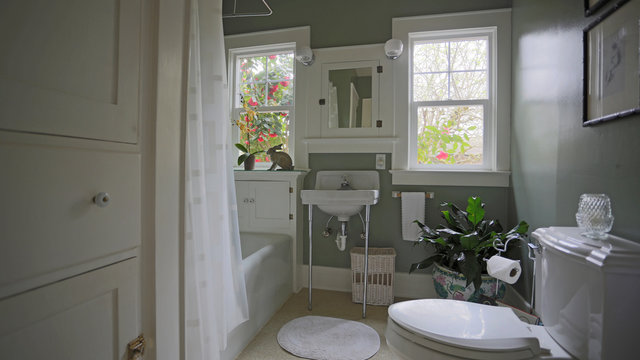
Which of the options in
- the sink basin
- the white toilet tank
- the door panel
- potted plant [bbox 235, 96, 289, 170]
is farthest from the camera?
potted plant [bbox 235, 96, 289, 170]

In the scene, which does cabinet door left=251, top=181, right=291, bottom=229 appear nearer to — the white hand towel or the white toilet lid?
the white hand towel

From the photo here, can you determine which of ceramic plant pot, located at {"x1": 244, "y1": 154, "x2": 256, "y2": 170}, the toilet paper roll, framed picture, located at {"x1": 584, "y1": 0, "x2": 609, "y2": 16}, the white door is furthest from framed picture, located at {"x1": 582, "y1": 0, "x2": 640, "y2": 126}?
ceramic plant pot, located at {"x1": 244, "y1": 154, "x2": 256, "y2": 170}

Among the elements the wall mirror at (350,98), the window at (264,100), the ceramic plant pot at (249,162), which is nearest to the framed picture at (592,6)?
the wall mirror at (350,98)

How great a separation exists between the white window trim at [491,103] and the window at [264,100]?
0.98 meters

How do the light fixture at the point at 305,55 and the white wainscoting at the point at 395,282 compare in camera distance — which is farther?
the light fixture at the point at 305,55

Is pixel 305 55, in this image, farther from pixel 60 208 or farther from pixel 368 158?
pixel 60 208

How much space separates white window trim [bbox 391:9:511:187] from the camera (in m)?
2.35

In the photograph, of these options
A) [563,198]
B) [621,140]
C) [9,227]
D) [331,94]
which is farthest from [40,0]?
[331,94]

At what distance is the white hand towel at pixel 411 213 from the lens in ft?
7.97

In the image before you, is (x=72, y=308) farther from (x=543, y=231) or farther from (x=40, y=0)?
(x=543, y=231)

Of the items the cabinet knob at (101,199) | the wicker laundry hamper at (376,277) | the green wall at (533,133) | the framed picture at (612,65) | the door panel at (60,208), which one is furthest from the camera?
the wicker laundry hamper at (376,277)

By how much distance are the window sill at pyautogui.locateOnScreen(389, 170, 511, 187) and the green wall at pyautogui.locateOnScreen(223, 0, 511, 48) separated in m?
1.15

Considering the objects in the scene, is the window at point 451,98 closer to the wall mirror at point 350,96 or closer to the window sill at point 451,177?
the window sill at point 451,177

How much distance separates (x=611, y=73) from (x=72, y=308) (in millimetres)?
1860
